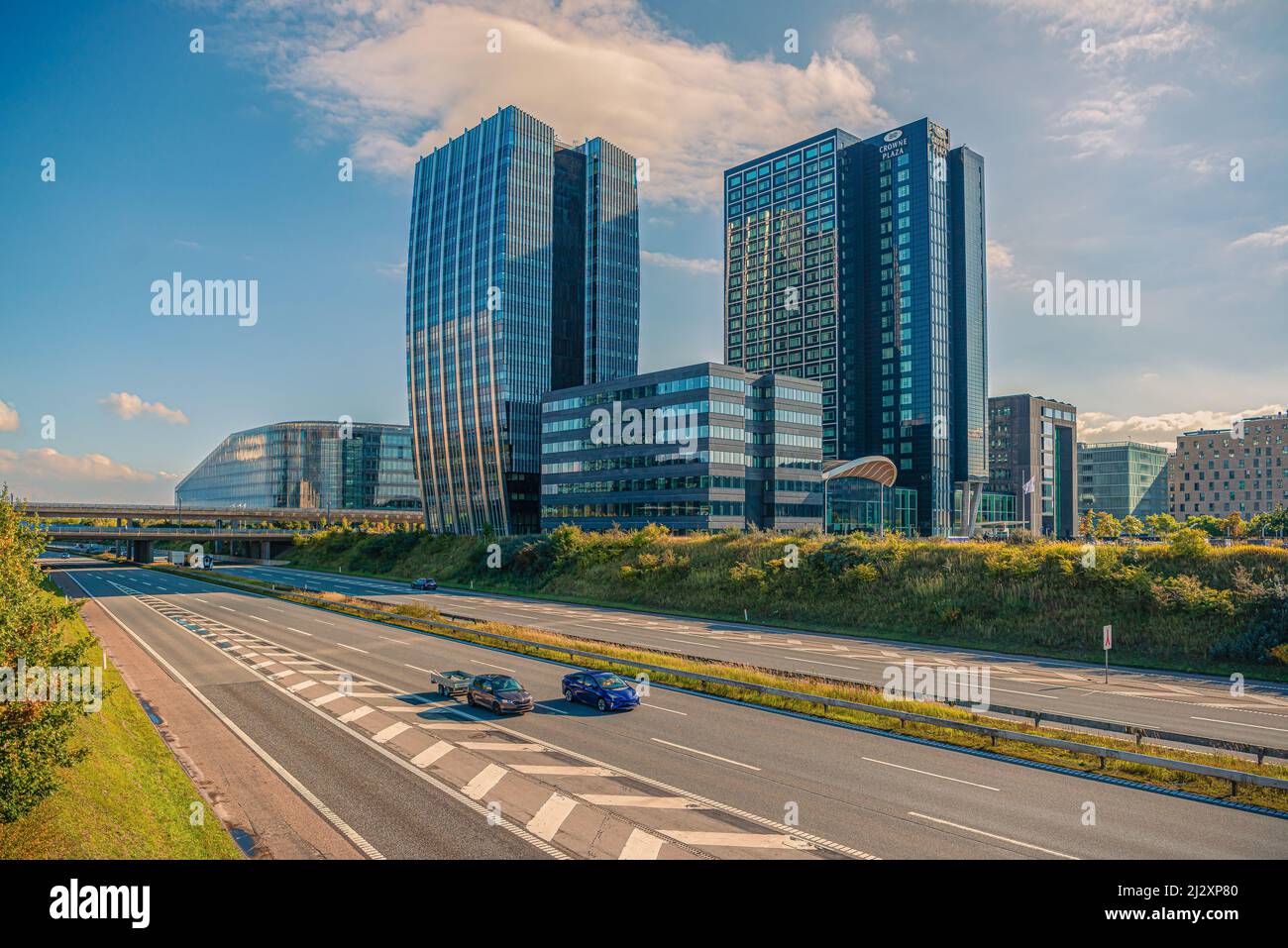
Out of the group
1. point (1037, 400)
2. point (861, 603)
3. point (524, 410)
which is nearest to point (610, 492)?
point (524, 410)

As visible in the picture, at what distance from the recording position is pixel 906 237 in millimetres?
138625

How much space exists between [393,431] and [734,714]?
606 feet

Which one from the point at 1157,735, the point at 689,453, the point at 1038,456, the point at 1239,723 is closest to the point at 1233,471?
the point at 1038,456

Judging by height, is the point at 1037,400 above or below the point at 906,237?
below

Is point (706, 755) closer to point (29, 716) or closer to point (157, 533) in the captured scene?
point (29, 716)

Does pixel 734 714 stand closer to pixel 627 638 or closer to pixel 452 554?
pixel 627 638

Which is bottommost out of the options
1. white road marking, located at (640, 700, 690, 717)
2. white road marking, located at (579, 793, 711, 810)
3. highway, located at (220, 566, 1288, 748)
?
highway, located at (220, 566, 1288, 748)

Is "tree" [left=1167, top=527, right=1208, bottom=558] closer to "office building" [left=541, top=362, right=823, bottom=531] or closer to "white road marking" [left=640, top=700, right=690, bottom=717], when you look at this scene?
"white road marking" [left=640, top=700, right=690, bottom=717]

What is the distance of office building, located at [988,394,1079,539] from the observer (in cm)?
15288

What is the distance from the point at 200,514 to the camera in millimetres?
126625

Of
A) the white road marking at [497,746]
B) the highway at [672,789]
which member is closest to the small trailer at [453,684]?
the highway at [672,789]

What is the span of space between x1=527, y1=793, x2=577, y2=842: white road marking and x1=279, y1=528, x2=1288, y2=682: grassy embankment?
3260 cm

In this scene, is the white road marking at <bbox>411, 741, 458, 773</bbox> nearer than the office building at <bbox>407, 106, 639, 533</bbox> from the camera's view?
Yes

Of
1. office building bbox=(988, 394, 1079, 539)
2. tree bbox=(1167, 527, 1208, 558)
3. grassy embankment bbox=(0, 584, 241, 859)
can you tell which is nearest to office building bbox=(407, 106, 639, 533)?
office building bbox=(988, 394, 1079, 539)
